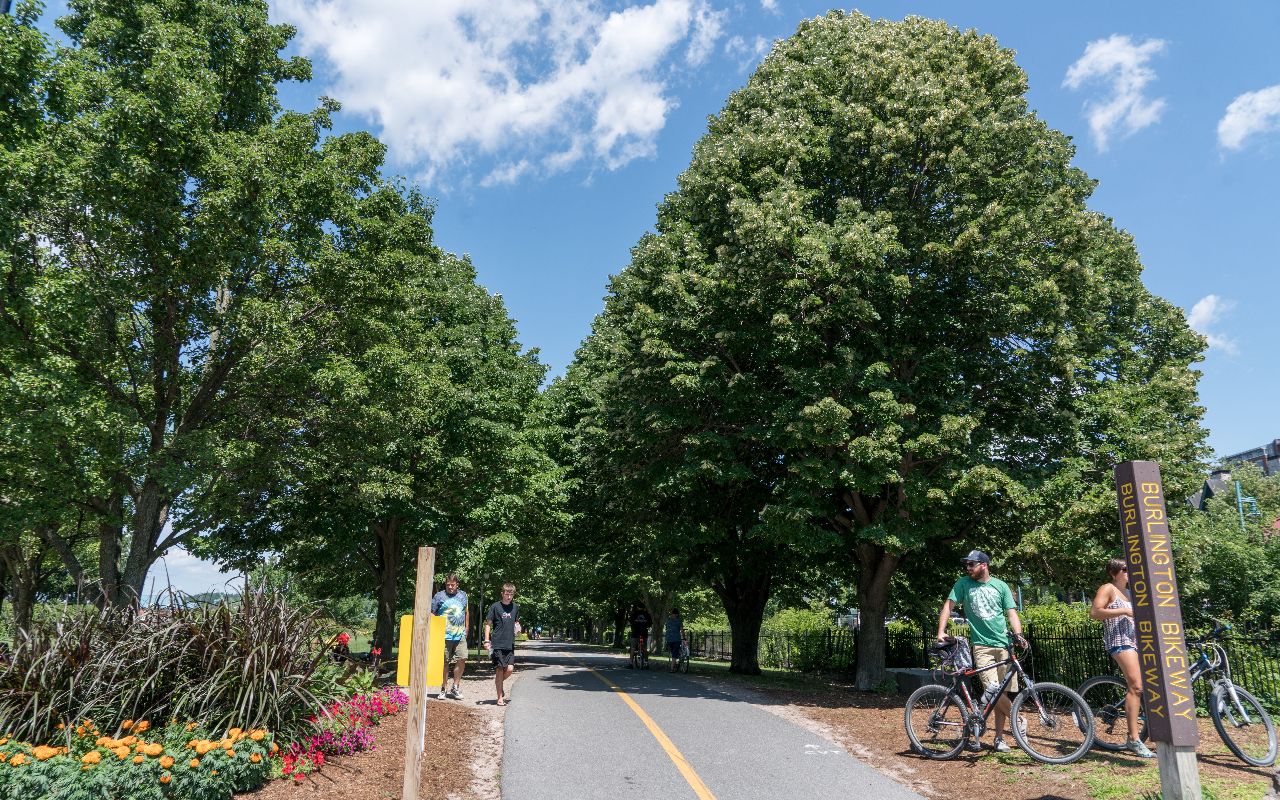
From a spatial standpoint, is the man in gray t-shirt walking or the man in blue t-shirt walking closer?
the man in gray t-shirt walking

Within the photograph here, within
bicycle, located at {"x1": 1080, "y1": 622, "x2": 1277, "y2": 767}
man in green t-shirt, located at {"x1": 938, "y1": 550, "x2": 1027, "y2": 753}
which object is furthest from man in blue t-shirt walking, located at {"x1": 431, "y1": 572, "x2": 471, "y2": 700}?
bicycle, located at {"x1": 1080, "y1": 622, "x2": 1277, "y2": 767}

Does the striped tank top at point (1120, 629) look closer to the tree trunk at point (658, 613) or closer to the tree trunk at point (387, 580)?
the tree trunk at point (387, 580)

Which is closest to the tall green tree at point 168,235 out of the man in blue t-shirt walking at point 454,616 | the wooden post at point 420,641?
the man in blue t-shirt walking at point 454,616

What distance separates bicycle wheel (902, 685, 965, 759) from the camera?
8.11 meters

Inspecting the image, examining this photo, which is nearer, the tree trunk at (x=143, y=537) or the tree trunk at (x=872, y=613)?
the tree trunk at (x=143, y=537)

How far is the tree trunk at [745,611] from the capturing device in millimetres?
21438

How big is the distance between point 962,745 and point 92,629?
858 centimetres

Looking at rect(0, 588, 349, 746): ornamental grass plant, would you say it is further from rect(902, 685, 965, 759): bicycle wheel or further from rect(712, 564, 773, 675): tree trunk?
rect(712, 564, 773, 675): tree trunk

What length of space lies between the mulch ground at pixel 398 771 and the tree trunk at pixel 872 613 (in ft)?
28.9

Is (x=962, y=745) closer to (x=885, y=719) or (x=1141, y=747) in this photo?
(x=1141, y=747)

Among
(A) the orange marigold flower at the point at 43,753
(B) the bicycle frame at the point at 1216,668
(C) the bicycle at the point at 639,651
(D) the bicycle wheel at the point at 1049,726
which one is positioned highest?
(B) the bicycle frame at the point at 1216,668

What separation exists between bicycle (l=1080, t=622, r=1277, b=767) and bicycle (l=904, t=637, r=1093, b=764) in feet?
1.12

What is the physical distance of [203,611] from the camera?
295 inches

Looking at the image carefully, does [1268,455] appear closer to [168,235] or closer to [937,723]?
[937,723]
